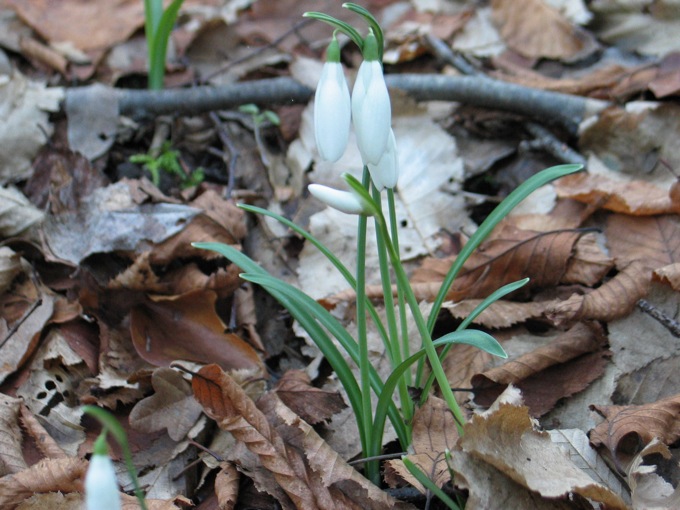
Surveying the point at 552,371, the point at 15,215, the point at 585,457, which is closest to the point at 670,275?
the point at 552,371

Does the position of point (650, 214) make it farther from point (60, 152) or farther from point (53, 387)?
point (60, 152)

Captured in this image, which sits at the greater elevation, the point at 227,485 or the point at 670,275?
the point at 670,275

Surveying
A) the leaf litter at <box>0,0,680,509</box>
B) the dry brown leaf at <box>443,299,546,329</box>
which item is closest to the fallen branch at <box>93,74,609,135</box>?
the leaf litter at <box>0,0,680,509</box>

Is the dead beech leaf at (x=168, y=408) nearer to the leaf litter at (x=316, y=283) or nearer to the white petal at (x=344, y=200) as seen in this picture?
the leaf litter at (x=316, y=283)

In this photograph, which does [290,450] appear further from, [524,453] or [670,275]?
[670,275]

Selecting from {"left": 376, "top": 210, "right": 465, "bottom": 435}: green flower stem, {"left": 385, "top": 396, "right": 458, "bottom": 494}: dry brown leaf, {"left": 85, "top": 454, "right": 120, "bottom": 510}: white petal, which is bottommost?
{"left": 385, "top": 396, "right": 458, "bottom": 494}: dry brown leaf

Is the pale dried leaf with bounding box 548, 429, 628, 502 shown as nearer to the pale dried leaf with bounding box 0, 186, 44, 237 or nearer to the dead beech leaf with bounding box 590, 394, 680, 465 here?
the dead beech leaf with bounding box 590, 394, 680, 465

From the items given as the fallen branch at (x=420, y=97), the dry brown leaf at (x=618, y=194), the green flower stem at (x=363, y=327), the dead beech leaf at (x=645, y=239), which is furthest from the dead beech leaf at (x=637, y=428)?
the fallen branch at (x=420, y=97)
